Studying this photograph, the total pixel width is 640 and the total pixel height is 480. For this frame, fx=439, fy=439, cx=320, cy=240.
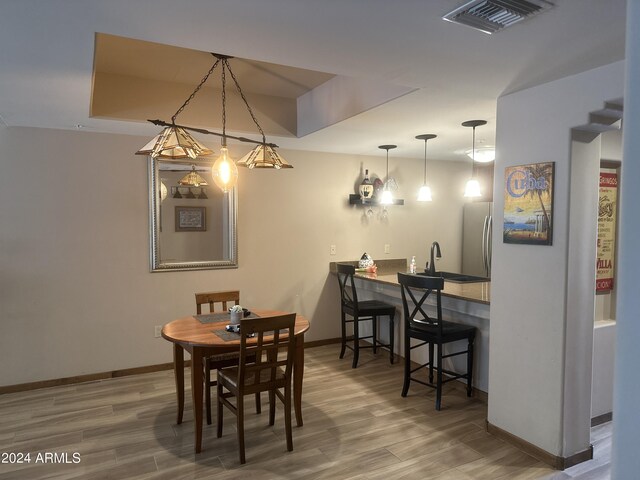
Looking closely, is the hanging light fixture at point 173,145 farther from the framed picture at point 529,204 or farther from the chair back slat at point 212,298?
the framed picture at point 529,204

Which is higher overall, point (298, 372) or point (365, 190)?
point (365, 190)

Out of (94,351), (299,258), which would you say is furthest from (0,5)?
(299,258)

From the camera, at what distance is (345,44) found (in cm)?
209

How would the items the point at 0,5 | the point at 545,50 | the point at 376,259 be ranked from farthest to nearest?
1. the point at 376,259
2. the point at 545,50
3. the point at 0,5

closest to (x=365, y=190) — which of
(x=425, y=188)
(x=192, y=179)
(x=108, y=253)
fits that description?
(x=425, y=188)

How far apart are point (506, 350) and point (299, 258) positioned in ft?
8.80

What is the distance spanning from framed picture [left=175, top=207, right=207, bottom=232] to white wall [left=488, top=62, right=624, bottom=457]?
2.90m

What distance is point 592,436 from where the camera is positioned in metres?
3.07

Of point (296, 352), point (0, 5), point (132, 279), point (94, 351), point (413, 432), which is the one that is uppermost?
point (0, 5)

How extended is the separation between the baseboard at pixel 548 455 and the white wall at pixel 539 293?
3cm

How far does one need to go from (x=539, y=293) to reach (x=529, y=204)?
564 mm

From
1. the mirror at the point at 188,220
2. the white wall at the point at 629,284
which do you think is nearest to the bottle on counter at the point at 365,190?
the mirror at the point at 188,220

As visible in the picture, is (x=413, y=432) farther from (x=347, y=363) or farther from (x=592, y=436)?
(x=347, y=363)

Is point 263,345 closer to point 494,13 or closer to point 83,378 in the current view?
point 494,13
